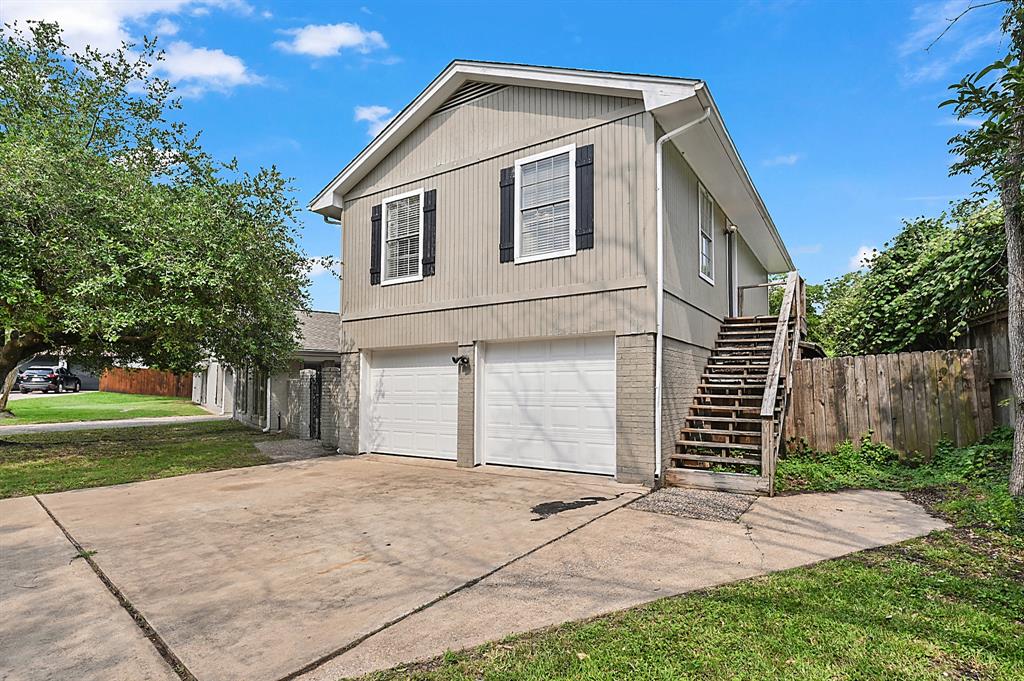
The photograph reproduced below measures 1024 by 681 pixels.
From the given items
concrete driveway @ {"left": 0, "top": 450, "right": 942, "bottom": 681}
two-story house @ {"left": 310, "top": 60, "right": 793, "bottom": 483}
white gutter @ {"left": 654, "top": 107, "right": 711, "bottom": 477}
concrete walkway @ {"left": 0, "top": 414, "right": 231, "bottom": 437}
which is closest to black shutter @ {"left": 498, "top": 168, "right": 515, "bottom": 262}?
two-story house @ {"left": 310, "top": 60, "right": 793, "bottom": 483}

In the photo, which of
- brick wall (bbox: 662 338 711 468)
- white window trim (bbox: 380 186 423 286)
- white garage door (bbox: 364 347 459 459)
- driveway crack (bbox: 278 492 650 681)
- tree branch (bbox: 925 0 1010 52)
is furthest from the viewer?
white window trim (bbox: 380 186 423 286)

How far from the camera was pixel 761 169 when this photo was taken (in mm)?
11422

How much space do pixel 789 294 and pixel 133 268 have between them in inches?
417

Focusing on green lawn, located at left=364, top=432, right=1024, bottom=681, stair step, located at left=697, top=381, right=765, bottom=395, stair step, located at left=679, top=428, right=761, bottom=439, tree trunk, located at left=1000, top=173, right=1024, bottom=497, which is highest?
tree trunk, located at left=1000, top=173, right=1024, bottom=497

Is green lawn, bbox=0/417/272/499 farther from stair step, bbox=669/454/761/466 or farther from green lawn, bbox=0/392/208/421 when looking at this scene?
stair step, bbox=669/454/761/466

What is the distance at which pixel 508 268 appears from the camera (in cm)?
863

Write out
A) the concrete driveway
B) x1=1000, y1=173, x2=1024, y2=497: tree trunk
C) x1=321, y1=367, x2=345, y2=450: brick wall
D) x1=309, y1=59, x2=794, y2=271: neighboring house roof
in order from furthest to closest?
1. x1=321, y1=367, x2=345, y2=450: brick wall
2. x1=309, y1=59, x2=794, y2=271: neighboring house roof
3. x1=1000, y1=173, x2=1024, y2=497: tree trunk
4. the concrete driveway

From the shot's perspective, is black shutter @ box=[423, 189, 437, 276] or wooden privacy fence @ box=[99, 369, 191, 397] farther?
wooden privacy fence @ box=[99, 369, 191, 397]

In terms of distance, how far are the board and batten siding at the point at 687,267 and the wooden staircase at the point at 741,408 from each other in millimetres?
575

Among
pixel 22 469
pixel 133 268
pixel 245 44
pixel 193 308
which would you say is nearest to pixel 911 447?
pixel 193 308

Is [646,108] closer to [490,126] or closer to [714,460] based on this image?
[490,126]

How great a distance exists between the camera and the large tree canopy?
7895 millimetres

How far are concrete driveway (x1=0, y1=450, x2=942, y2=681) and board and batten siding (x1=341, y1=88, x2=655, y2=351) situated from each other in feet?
8.50

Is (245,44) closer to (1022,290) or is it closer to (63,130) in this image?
(63,130)
